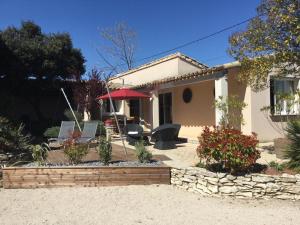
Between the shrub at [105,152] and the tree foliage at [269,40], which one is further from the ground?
the tree foliage at [269,40]

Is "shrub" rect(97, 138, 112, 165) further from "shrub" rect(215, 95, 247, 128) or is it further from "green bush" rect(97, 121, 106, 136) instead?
"green bush" rect(97, 121, 106, 136)

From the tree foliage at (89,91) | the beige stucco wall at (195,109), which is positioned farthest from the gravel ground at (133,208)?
the tree foliage at (89,91)

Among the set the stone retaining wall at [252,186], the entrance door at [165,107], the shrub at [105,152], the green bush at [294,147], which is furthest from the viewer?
the entrance door at [165,107]

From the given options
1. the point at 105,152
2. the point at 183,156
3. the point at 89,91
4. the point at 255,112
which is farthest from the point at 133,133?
the point at 89,91

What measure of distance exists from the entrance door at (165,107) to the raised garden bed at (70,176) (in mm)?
10527

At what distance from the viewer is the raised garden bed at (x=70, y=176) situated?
8477 mm

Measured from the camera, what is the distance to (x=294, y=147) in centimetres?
859

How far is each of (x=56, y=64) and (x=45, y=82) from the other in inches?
48.7

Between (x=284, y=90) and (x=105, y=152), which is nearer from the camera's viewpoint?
(x=105, y=152)

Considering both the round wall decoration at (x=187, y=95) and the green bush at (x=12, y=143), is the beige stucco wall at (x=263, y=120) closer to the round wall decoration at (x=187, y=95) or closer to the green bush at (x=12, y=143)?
the round wall decoration at (x=187, y=95)

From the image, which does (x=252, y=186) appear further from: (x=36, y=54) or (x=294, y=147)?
(x=36, y=54)

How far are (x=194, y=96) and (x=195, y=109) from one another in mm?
619

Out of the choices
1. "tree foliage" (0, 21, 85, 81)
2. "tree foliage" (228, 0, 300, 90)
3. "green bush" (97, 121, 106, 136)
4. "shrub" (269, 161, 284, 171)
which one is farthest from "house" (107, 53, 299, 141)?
"shrub" (269, 161, 284, 171)

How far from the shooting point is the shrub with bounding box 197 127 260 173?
779 cm
